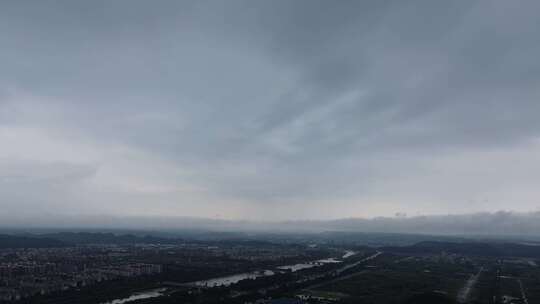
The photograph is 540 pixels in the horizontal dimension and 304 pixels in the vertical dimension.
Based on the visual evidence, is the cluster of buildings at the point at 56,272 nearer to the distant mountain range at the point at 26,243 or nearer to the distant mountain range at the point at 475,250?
the distant mountain range at the point at 26,243

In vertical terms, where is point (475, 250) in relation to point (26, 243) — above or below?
below

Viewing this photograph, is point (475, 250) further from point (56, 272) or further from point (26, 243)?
point (26, 243)

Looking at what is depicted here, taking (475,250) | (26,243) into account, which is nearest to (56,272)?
(26,243)

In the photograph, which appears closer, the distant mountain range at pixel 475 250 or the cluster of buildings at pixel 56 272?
the cluster of buildings at pixel 56 272

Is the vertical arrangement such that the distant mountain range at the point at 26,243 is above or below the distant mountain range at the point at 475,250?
above

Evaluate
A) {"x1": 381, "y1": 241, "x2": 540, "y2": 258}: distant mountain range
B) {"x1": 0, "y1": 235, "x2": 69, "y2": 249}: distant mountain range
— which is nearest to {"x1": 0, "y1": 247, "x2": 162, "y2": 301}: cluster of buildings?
{"x1": 0, "y1": 235, "x2": 69, "y2": 249}: distant mountain range

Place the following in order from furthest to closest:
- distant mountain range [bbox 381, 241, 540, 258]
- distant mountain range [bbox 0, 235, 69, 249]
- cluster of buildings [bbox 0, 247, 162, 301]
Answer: distant mountain range [bbox 381, 241, 540, 258]
distant mountain range [bbox 0, 235, 69, 249]
cluster of buildings [bbox 0, 247, 162, 301]

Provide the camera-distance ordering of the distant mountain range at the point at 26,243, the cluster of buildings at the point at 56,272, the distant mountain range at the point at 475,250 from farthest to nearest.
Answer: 1. the distant mountain range at the point at 475,250
2. the distant mountain range at the point at 26,243
3. the cluster of buildings at the point at 56,272

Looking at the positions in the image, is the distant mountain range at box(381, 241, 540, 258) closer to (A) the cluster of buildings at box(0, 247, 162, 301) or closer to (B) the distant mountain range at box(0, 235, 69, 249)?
(A) the cluster of buildings at box(0, 247, 162, 301)

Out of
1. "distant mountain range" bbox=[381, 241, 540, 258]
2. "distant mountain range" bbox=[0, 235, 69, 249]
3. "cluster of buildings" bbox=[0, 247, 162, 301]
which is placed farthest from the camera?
"distant mountain range" bbox=[381, 241, 540, 258]

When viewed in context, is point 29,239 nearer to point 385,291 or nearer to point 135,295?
point 135,295

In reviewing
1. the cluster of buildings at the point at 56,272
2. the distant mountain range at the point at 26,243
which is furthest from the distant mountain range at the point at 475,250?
the distant mountain range at the point at 26,243

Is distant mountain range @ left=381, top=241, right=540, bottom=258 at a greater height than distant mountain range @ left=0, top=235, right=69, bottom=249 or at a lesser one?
lesser
